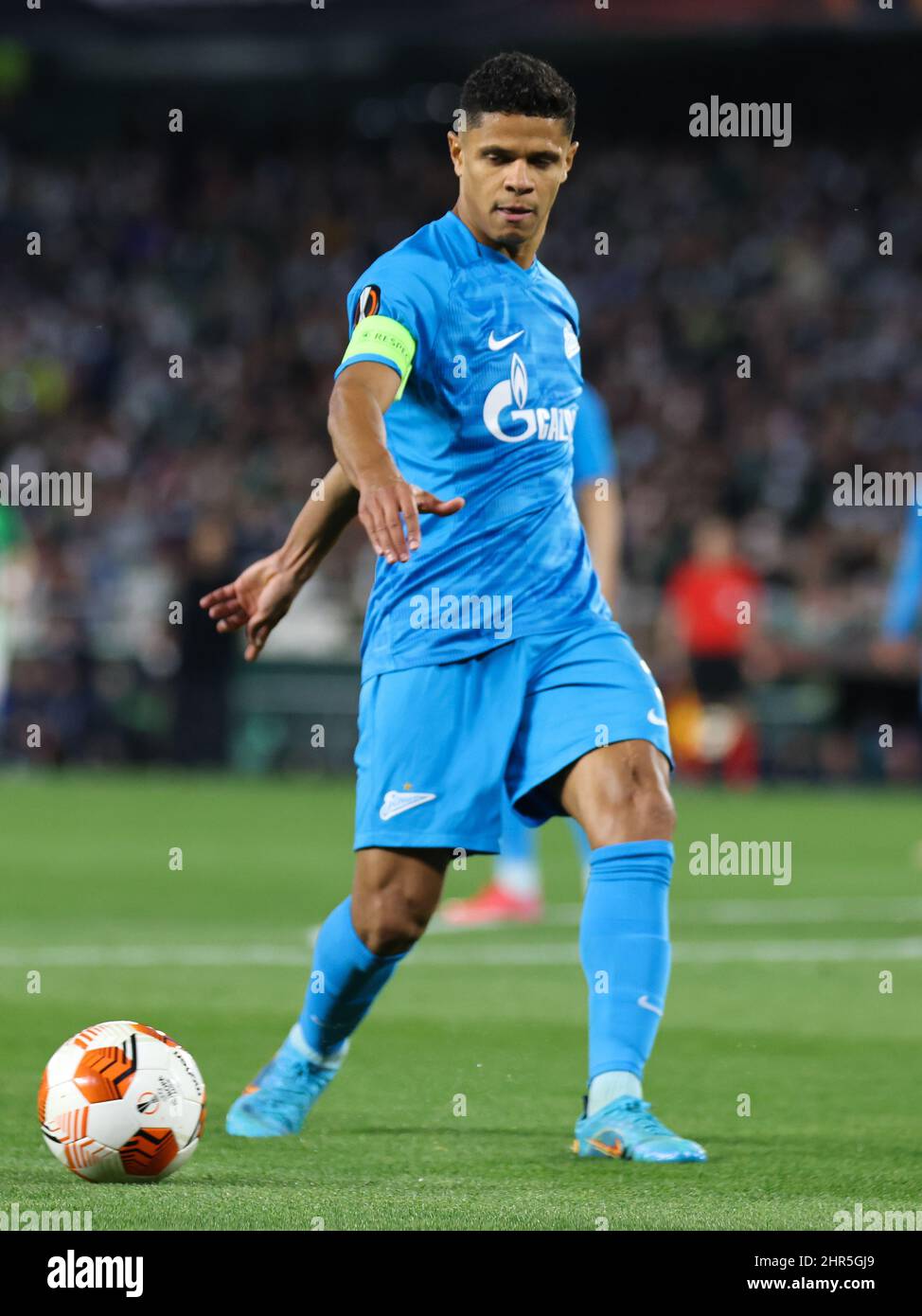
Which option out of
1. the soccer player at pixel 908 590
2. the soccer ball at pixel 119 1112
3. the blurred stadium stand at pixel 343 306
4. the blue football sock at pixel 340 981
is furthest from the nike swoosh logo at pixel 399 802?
the blurred stadium stand at pixel 343 306

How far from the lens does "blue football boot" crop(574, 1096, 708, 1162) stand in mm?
5020

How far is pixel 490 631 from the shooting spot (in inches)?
213

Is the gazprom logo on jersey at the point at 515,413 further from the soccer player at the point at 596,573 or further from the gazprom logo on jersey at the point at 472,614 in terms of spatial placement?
the soccer player at the point at 596,573

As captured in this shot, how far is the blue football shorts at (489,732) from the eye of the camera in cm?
532

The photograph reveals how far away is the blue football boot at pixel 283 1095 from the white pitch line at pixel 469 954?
3237 millimetres

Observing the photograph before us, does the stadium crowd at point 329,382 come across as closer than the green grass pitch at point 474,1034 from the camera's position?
No

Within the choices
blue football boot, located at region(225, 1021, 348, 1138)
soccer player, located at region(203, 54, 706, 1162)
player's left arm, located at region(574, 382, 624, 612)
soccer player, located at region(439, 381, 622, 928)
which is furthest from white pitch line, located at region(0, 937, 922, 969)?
soccer player, located at region(203, 54, 706, 1162)

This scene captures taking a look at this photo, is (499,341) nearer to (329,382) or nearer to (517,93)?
(517,93)

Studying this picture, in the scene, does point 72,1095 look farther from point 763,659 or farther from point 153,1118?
point 763,659

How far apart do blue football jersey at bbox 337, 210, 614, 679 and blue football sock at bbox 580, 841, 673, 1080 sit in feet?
1.91

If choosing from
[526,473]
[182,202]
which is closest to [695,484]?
[182,202]

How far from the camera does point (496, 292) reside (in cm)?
546

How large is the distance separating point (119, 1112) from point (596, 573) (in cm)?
198

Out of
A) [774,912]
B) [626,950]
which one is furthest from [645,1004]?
[774,912]
